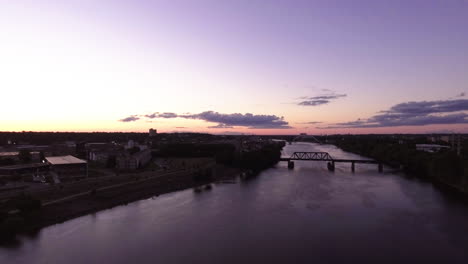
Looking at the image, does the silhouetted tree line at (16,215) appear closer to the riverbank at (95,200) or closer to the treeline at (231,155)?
the riverbank at (95,200)

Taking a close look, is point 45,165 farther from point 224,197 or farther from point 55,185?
point 224,197

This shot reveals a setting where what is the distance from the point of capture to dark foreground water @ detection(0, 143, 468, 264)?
10.1m

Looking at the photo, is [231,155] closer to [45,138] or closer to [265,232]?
[265,232]

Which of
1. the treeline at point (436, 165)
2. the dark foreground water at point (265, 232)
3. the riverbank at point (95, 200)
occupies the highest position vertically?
the treeline at point (436, 165)

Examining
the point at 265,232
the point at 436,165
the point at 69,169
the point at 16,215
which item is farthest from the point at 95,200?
the point at 436,165

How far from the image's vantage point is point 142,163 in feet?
98.1

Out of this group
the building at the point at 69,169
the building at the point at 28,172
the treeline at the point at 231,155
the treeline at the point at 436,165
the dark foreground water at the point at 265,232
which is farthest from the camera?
the treeline at the point at 231,155

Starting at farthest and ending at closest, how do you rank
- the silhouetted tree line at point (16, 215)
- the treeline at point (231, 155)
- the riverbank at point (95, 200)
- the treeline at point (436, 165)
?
the treeline at point (231, 155) → the treeline at point (436, 165) → the riverbank at point (95, 200) → the silhouetted tree line at point (16, 215)

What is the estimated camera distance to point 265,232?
1234 centimetres

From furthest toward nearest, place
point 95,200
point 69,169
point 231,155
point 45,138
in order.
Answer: point 45,138
point 231,155
point 69,169
point 95,200

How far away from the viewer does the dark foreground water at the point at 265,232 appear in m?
10.1

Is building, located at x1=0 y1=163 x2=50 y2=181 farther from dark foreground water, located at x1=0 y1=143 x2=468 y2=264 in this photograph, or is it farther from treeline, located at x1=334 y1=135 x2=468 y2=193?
treeline, located at x1=334 y1=135 x2=468 y2=193

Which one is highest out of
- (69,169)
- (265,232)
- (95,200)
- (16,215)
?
(69,169)

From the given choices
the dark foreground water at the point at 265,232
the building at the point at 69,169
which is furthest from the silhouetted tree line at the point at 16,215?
the building at the point at 69,169
